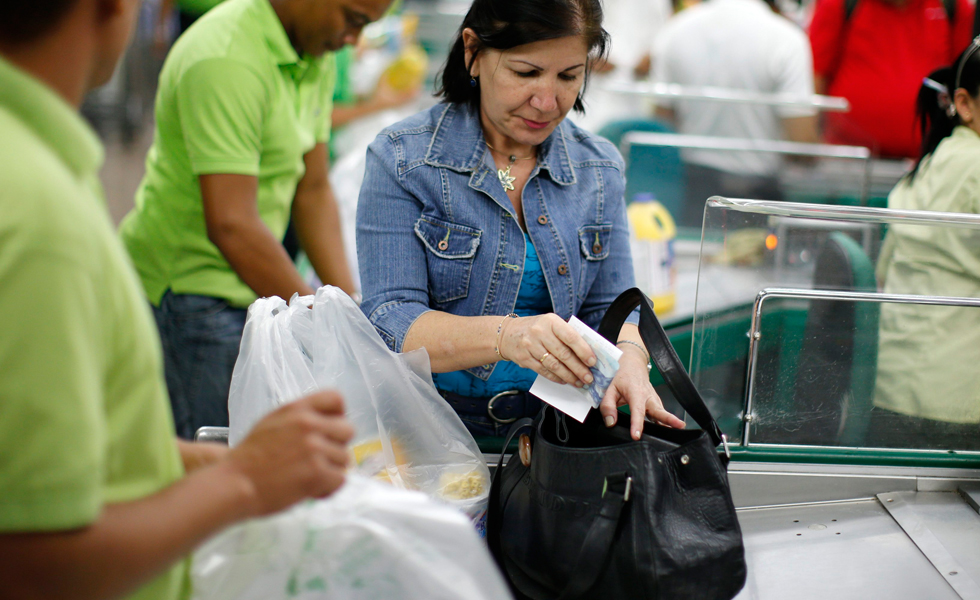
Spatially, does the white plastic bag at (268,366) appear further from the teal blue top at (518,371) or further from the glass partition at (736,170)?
the glass partition at (736,170)

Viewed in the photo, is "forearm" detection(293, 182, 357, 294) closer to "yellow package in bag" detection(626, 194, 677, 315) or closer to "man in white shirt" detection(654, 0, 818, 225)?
"yellow package in bag" detection(626, 194, 677, 315)

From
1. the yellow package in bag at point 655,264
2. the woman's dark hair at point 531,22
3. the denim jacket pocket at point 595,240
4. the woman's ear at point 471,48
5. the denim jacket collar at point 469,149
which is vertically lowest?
the yellow package in bag at point 655,264

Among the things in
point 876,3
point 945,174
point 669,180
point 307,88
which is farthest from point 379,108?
point 945,174

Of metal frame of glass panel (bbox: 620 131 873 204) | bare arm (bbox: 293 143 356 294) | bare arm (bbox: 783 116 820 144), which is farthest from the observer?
bare arm (bbox: 783 116 820 144)

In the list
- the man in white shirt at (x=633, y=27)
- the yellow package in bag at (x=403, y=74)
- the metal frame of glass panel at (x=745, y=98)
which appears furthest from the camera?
the man in white shirt at (x=633, y=27)

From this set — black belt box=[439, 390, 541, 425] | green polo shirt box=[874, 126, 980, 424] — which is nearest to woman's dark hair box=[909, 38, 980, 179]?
green polo shirt box=[874, 126, 980, 424]

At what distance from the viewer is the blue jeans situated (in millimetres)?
2152

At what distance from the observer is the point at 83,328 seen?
0.68 metres

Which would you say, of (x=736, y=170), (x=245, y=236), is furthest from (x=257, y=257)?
(x=736, y=170)

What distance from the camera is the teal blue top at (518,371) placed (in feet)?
5.63

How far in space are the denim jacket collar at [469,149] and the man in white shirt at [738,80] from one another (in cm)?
232

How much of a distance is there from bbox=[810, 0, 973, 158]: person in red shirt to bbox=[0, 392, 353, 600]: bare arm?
3839mm

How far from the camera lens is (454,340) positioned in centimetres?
154

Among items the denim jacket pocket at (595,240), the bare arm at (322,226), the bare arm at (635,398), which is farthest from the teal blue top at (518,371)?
the bare arm at (322,226)
